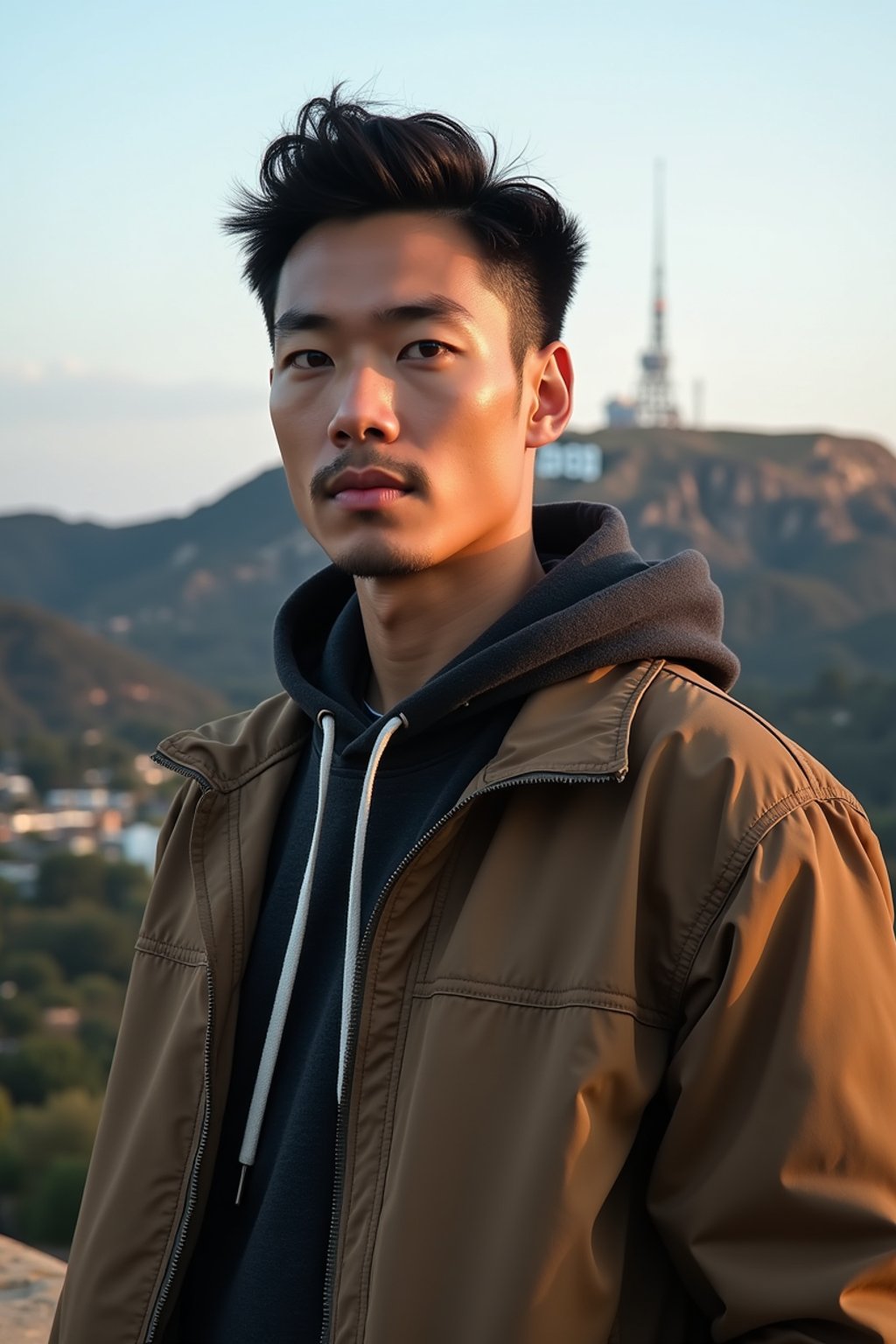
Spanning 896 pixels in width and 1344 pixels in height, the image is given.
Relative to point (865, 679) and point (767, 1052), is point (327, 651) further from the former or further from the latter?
point (865, 679)

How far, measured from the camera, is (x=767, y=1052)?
164 cm

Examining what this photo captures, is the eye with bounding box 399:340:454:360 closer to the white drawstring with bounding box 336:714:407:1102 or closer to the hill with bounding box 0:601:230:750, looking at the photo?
the white drawstring with bounding box 336:714:407:1102

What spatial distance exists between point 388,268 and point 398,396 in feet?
0.59

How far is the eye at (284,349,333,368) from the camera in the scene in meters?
2.11

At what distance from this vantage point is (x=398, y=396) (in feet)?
6.66

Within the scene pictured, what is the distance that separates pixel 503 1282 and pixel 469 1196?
103 millimetres

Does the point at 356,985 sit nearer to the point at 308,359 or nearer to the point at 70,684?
the point at 308,359

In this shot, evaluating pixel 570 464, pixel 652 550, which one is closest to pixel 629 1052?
pixel 652 550

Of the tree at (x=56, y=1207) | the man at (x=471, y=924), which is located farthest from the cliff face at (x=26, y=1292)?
the tree at (x=56, y=1207)

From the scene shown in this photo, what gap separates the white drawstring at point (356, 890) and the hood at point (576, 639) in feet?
0.12

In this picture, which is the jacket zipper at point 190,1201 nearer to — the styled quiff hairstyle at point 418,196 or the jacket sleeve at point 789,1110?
the jacket sleeve at point 789,1110

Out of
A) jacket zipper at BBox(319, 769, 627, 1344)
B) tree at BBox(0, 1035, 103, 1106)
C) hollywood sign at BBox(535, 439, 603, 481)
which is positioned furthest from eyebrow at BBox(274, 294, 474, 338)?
hollywood sign at BBox(535, 439, 603, 481)

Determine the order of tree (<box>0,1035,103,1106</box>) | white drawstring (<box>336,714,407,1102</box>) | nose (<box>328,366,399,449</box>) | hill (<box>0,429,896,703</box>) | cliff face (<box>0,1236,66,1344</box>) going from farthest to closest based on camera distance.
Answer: hill (<box>0,429,896,703</box>) < tree (<box>0,1035,103,1106</box>) < cliff face (<box>0,1236,66,1344</box>) < nose (<box>328,366,399,449</box>) < white drawstring (<box>336,714,407,1102</box>)

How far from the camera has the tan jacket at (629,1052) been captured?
5.27ft
